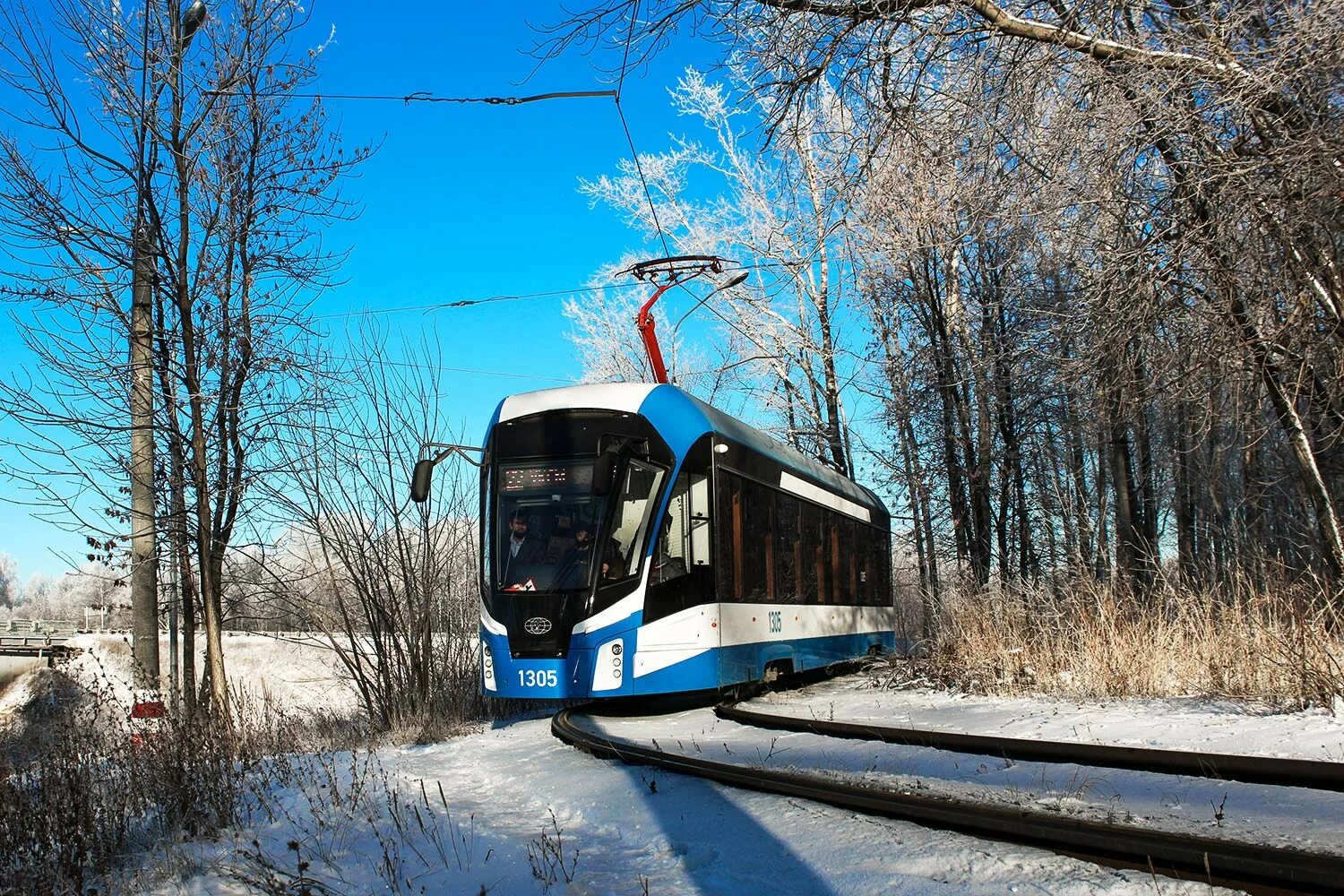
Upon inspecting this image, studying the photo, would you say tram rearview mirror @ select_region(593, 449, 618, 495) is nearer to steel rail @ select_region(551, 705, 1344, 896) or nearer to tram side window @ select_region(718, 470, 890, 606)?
tram side window @ select_region(718, 470, 890, 606)

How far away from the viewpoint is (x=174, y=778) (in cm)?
602

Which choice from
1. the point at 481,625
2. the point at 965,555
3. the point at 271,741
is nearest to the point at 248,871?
the point at 271,741

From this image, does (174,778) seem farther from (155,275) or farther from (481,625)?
(155,275)

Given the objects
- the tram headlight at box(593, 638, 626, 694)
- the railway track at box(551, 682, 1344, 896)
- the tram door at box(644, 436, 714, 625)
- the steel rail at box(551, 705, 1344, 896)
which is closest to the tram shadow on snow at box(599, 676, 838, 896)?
the railway track at box(551, 682, 1344, 896)

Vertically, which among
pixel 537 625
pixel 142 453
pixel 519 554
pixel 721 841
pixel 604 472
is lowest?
pixel 721 841

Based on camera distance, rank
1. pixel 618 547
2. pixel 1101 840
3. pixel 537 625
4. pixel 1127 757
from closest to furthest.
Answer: pixel 1101 840
pixel 1127 757
pixel 537 625
pixel 618 547

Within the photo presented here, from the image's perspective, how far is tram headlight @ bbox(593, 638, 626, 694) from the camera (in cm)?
935

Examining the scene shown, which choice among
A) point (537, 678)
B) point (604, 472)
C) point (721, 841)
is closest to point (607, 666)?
point (537, 678)

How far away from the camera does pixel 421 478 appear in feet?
33.2

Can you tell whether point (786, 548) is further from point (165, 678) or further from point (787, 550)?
point (165, 678)

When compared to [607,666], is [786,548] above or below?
above

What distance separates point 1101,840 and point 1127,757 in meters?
2.15

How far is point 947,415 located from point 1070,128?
48.1 ft

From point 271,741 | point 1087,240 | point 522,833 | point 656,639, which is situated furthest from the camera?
point 1087,240
